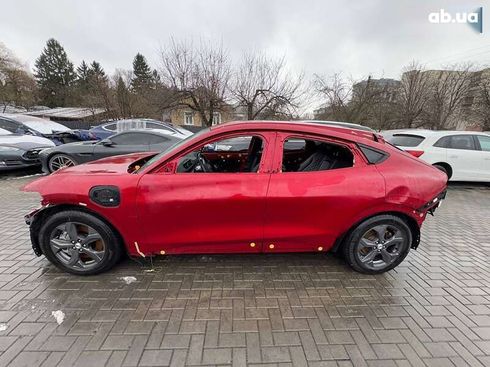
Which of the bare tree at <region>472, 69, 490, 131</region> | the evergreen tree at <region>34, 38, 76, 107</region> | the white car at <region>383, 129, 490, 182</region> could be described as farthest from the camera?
the evergreen tree at <region>34, 38, 76, 107</region>

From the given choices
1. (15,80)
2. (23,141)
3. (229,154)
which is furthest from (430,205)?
(15,80)

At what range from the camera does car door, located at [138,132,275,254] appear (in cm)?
261

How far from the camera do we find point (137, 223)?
105 inches

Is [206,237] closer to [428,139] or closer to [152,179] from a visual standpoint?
[152,179]

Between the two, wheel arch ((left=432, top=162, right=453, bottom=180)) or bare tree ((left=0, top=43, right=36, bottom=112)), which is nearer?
wheel arch ((left=432, top=162, right=453, bottom=180))

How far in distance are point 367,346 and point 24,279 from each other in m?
3.34

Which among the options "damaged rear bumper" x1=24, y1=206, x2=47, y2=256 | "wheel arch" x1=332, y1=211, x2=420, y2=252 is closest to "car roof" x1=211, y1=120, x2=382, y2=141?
"wheel arch" x1=332, y1=211, x2=420, y2=252

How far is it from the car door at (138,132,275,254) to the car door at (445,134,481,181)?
699cm

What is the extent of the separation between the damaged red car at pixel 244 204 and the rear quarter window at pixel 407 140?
5.02 meters

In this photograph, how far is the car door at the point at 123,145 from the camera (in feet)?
22.4

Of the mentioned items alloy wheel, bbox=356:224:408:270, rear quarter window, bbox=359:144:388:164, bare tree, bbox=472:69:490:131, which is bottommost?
alloy wheel, bbox=356:224:408:270

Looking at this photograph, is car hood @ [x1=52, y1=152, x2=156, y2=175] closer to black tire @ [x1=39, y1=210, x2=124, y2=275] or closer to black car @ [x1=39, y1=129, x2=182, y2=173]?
black tire @ [x1=39, y1=210, x2=124, y2=275]

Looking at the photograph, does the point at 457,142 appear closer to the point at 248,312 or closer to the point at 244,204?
the point at 244,204

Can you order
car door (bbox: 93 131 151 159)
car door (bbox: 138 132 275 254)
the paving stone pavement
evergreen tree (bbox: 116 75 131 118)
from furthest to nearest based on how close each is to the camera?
evergreen tree (bbox: 116 75 131 118) → car door (bbox: 93 131 151 159) → car door (bbox: 138 132 275 254) → the paving stone pavement
